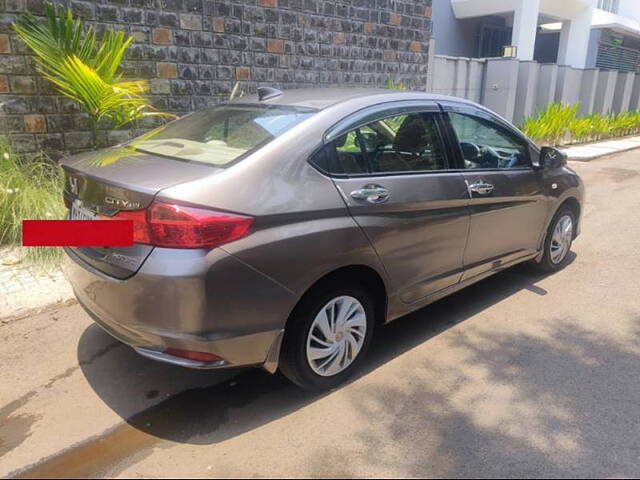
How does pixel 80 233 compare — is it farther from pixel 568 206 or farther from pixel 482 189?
pixel 568 206

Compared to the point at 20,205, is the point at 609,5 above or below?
above

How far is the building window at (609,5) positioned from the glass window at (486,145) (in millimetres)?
22310

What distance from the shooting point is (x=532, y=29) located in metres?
15.3

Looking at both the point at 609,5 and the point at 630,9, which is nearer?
the point at 609,5

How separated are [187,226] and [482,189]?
7.24 ft

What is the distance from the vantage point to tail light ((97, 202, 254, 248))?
7.73ft

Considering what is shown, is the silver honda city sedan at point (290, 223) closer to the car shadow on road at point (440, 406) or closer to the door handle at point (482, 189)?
the door handle at point (482, 189)

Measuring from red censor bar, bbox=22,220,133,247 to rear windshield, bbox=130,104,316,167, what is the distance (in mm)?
533

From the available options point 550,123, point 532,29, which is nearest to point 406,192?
point 550,123

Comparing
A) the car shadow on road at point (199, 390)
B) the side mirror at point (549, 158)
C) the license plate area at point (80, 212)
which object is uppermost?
the side mirror at point (549, 158)

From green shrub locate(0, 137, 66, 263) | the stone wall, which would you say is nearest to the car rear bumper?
green shrub locate(0, 137, 66, 263)

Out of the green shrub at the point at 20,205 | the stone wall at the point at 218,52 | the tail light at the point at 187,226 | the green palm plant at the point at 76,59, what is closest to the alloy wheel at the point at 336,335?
the tail light at the point at 187,226

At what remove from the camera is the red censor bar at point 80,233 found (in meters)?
2.53

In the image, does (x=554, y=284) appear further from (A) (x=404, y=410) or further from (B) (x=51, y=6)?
(B) (x=51, y=6)
